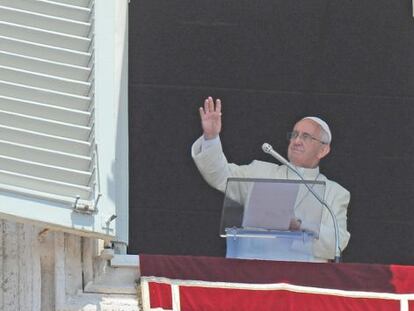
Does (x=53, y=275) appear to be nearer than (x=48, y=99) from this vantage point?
No

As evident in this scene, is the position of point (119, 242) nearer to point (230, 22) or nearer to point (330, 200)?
point (330, 200)

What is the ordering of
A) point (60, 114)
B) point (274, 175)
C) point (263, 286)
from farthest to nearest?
point (274, 175), point (263, 286), point (60, 114)

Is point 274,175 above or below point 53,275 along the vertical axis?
above

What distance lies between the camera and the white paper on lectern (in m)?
8.10

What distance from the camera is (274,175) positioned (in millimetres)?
9125

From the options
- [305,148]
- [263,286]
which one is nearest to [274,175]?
[305,148]

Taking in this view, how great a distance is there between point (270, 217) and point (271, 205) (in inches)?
2.0

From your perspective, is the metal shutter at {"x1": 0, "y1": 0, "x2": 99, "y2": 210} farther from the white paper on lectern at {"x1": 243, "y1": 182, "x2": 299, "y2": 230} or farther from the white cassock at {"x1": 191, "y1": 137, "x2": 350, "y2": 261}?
the white cassock at {"x1": 191, "y1": 137, "x2": 350, "y2": 261}

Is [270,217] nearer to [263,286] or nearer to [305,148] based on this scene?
[263,286]

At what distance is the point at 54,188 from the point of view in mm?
7855

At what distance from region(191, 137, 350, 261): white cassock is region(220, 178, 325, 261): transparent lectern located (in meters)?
0.15

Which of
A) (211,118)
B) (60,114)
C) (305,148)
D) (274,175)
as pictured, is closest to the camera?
(60,114)

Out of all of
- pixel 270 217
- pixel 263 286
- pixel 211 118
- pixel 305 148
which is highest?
pixel 211 118

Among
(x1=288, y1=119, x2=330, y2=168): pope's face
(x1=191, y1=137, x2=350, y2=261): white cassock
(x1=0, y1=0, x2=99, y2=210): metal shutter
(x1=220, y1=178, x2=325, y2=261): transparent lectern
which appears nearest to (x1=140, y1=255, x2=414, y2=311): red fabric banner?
(x1=220, y1=178, x2=325, y2=261): transparent lectern
